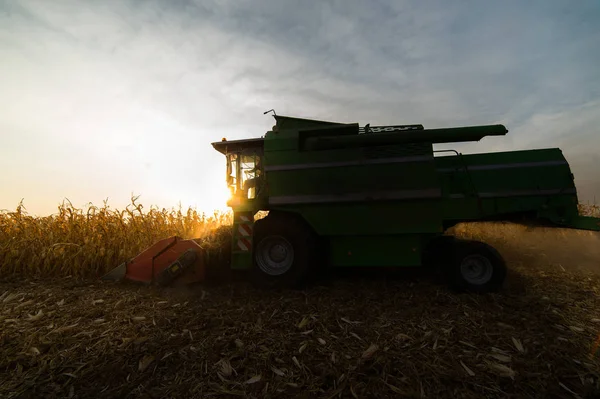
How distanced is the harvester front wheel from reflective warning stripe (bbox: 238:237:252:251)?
3271 millimetres

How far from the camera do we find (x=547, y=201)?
505 cm

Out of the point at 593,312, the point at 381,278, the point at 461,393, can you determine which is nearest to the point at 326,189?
the point at 381,278

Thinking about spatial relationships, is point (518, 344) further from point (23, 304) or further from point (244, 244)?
point (23, 304)

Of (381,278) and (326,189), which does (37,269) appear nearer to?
(326,189)

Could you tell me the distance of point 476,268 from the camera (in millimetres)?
5008

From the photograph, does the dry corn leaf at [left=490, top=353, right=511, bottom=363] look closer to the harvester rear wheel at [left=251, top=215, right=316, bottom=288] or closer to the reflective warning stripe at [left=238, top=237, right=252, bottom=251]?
the harvester rear wheel at [left=251, top=215, right=316, bottom=288]

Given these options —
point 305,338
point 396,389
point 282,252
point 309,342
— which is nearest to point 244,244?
point 282,252

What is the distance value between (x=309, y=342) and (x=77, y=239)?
20.3 ft

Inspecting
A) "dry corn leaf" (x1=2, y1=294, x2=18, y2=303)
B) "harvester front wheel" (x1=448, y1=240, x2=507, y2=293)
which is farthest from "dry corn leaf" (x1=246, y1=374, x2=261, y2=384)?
"dry corn leaf" (x1=2, y1=294, x2=18, y2=303)

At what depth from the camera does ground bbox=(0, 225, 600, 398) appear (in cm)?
275

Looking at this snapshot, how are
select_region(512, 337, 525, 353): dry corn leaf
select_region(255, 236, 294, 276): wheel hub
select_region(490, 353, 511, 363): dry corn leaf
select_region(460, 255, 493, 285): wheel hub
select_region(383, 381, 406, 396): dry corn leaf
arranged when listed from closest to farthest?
1. select_region(383, 381, 406, 396): dry corn leaf
2. select_region(490, 353, 511, 363): dry corn leaf
3. select_region(512, 337, 525, 353): dry corn leaf
4. select_region(460, 255, 493, 285): wheel hub
5. select_region(255, 236, 294, 276): wheel hub

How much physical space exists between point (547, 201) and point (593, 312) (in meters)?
1.67

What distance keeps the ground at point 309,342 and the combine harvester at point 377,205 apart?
1.45 ft

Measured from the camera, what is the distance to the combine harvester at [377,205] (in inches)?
198
